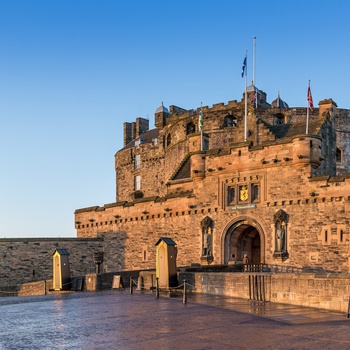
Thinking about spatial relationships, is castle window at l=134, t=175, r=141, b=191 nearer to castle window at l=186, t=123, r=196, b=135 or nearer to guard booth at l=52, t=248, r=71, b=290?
castle window at l=186, t=123, r=196, b=135

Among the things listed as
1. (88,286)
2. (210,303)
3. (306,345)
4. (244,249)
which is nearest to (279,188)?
(244,249)

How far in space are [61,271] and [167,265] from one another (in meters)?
7.36

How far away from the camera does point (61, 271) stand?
25.7 m

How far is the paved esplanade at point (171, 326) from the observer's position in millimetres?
10453

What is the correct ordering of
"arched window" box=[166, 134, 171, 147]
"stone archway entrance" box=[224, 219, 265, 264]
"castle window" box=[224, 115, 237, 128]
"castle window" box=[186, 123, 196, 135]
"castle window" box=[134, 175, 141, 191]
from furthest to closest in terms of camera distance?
1. "castle window" box=[134, 175, 141, 191]
2. "arched window" box=[166, 134, 171, 147]
3. "castle window" box=[186, 123, 196, 135]
4. "castle window" box=[224, 115, 237, 128]
5. "stone archway entrance" box=[224, 219, 265, 264]

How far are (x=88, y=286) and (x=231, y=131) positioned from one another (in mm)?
24791

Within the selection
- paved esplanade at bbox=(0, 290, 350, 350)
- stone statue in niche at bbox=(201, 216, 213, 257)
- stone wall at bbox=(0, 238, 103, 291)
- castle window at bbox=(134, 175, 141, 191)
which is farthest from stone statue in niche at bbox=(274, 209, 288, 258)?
castle window at bbox=(134, 175, 141, 191)

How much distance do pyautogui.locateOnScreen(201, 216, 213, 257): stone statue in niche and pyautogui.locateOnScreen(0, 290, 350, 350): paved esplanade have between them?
14.0 metres

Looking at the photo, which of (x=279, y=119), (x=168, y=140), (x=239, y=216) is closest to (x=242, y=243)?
(x=239, y=216)

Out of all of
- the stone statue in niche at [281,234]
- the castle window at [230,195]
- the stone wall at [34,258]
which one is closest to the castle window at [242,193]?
the castle window at [230,195]

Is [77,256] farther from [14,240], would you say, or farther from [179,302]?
[179,302]

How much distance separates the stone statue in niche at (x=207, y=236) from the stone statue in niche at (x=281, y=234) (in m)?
4.44

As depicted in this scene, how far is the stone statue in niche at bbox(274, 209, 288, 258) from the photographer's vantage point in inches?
1117

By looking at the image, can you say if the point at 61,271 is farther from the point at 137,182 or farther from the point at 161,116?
the point at 161,116
